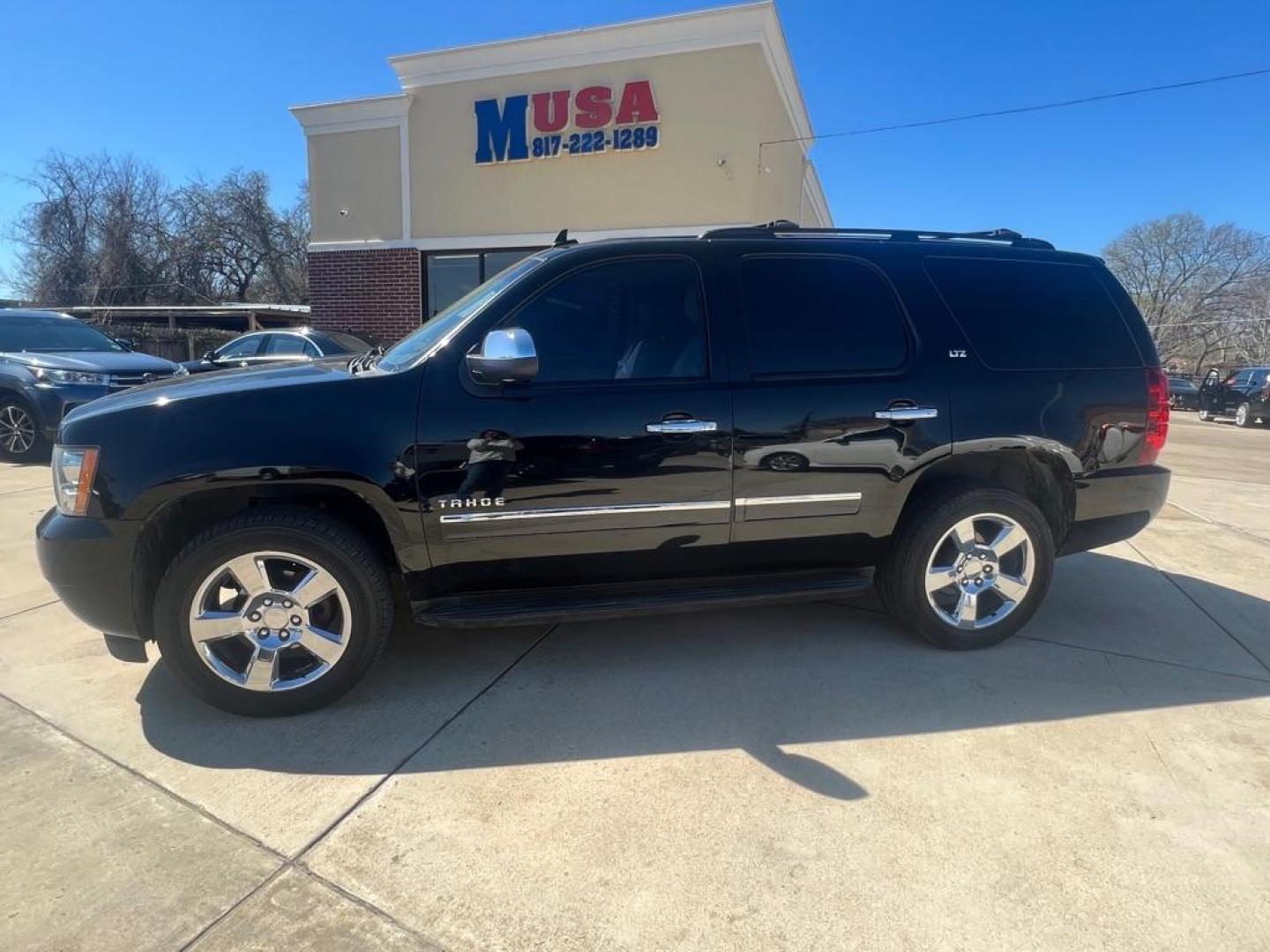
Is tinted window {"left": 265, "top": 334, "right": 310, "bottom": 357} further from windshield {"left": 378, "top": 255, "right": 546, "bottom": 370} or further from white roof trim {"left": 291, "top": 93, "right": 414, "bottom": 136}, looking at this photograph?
windshield {"left": 378, "top": 255, "right": 546, "bottom": 370}

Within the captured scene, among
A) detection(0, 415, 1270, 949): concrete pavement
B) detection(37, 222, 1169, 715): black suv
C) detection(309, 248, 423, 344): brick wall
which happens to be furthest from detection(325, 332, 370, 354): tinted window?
detection(37, 222, 1169, 715): black suv

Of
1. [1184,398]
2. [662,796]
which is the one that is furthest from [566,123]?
[1184,398]

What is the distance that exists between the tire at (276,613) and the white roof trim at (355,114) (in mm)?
11494

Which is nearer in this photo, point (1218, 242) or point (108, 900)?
point (108, 900)

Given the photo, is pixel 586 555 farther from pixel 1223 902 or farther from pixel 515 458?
pixel 1223 902

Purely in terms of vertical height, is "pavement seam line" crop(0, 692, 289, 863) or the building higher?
the building

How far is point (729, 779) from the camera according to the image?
2.50 metres

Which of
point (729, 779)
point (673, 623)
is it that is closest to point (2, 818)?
point (729, 779)

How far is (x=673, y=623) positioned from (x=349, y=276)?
1136 centimetres

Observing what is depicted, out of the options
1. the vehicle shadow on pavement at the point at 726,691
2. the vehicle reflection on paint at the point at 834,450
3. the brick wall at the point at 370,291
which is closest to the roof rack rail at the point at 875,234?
the vehicle reflection on paint at the point at 834,450

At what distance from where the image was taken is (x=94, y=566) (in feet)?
8.91

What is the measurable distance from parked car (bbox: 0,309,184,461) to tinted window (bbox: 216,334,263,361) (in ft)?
5.81

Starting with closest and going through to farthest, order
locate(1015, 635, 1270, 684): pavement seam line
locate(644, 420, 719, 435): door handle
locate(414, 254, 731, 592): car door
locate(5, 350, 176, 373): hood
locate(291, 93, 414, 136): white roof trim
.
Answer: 1. locate(414, 254, 731, 592): car door
2. locate(644, 420, 719, 435): door handle
3. locate(1015, 635, 1270, 684): pavement seam line
4. locate(5, 350, 176, 373): hood
5. locate(291, 93, 414, 136): white roof trim

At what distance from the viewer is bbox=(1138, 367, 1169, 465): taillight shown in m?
3.60
